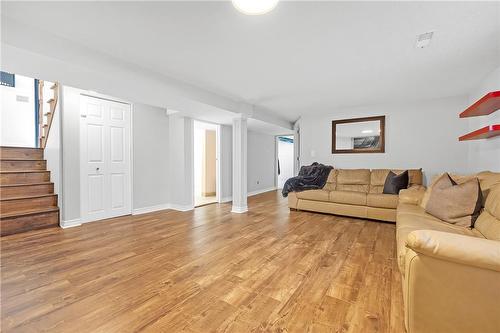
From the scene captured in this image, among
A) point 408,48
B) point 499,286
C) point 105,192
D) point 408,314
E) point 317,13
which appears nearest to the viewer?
point 499,286

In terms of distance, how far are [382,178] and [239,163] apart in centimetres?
277

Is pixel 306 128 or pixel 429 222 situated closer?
pixel 429 222

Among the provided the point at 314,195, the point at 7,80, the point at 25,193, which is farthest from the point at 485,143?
the point at 7,80

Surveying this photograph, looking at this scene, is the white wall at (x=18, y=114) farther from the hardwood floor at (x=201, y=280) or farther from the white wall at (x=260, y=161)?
the white wall at (x=260, y=161)

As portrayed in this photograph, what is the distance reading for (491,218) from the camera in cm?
179

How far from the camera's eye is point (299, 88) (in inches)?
135

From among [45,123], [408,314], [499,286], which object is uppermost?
[45,123]

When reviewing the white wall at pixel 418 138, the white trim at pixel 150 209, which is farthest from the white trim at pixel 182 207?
the white wall at pixel 418 138

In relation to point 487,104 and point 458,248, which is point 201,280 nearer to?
point 458,248

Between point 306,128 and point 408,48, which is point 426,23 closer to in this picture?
point 408,48

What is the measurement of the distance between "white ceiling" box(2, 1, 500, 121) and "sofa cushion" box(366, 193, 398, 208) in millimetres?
1779

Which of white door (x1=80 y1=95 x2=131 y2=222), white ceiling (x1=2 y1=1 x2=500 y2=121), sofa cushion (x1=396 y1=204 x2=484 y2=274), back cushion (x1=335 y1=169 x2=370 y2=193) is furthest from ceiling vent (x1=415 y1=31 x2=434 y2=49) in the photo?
white door (x1=80 y1=95 x2=131 y2=222)

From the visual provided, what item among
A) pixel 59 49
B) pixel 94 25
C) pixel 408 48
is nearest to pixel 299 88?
pixel 408 48

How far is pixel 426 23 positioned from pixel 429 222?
69.3 inches
